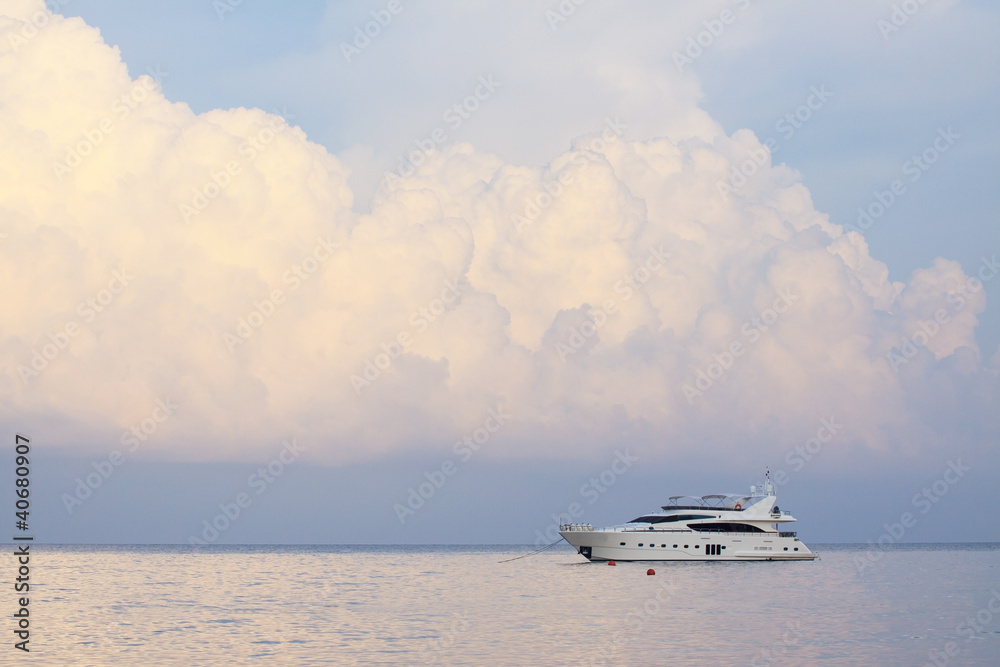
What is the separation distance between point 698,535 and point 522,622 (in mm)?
49482

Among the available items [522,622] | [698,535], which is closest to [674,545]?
[698,535]

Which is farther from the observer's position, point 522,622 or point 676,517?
point 676,517

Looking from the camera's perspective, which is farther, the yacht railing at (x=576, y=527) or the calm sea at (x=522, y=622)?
the yacht railing at (x=576, y=527)

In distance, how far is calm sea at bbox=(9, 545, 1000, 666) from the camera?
39469 millimetres

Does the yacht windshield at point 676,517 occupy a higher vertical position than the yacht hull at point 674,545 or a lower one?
higher

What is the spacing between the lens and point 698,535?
9688 cm

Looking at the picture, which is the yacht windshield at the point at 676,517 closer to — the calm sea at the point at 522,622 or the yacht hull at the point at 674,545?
the yacht hull at the point at 674,545

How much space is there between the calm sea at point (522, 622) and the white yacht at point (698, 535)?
8312 mm

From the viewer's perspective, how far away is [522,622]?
50969 millimetres

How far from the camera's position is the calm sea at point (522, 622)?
39469 millimetres

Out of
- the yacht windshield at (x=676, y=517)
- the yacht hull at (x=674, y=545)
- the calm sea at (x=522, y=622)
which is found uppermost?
the yacht windshield at (x=676, y=517)

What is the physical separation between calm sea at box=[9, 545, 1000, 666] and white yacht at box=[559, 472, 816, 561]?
831cm

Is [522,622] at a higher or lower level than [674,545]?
lower

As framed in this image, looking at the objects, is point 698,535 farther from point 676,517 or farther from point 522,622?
point 522,622
